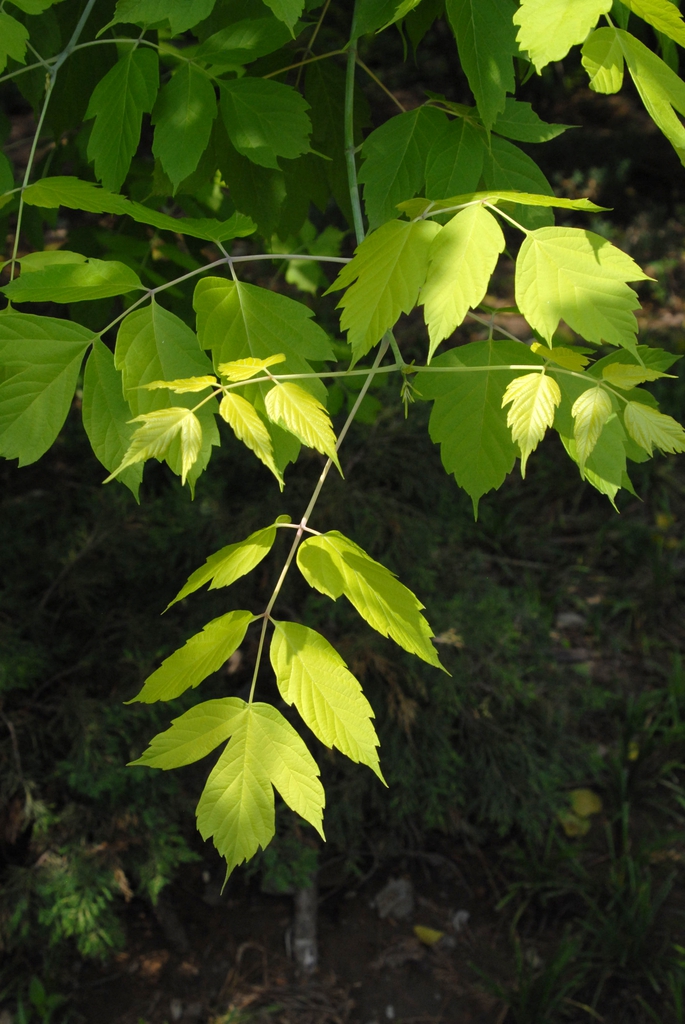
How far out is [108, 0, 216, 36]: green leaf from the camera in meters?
1.08

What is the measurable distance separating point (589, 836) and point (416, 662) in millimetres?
1108

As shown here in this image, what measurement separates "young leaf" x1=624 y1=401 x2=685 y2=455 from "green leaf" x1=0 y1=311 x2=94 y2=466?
2.35 ft

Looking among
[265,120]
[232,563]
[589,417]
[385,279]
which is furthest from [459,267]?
[265,120]

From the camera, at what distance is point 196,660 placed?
1.03 m

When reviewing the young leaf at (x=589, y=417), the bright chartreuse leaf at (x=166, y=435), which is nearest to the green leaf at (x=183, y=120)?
the bright chartreuse leaf at (x=166, y=435)

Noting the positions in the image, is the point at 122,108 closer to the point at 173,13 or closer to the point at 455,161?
the point at 173,13

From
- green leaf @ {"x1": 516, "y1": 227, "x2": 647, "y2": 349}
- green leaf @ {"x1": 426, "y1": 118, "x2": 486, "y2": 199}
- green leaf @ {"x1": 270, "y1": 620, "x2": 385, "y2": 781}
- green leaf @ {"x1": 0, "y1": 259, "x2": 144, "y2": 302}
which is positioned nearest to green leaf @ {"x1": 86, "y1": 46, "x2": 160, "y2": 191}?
green leaf @ {"x1": 0, "y1": 259, "x2": 144, "y2": 302}

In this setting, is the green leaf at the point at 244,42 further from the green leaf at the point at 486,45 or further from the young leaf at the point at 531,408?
the young leaf at the point at 531,408

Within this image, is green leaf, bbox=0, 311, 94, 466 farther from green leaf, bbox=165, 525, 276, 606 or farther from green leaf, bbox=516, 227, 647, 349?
green leaf, bbox=516, 227, 647, 349

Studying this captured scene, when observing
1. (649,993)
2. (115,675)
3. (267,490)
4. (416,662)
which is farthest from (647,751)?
(115,675)

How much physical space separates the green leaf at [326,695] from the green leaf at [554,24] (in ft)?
2.35

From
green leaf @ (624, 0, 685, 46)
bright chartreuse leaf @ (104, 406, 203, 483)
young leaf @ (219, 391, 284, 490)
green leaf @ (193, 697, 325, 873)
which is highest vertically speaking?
green leaf @ (624, 0, 685, 46)

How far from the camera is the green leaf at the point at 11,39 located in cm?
113

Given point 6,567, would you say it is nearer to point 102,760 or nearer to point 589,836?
point 102,760
